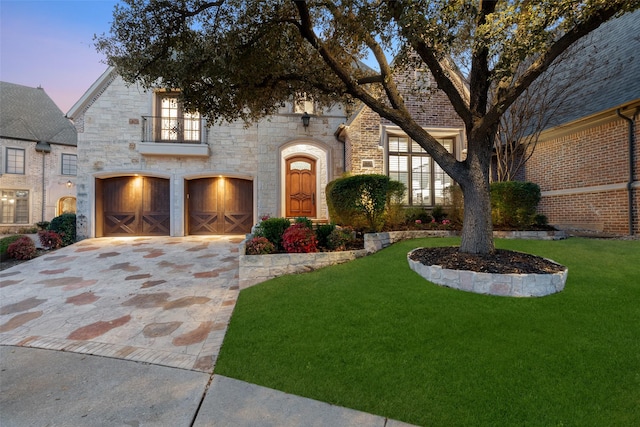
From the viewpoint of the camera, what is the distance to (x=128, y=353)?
297cm

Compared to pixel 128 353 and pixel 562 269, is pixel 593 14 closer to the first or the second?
pixel 562 269

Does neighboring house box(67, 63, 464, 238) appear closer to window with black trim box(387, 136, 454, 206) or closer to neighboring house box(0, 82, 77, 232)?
window with black trim box(387, 136, 454, 206)

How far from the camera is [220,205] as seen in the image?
11797mm

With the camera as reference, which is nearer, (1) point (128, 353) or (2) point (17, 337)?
(1) point (128, 353)

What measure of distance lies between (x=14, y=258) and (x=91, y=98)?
20.5ft

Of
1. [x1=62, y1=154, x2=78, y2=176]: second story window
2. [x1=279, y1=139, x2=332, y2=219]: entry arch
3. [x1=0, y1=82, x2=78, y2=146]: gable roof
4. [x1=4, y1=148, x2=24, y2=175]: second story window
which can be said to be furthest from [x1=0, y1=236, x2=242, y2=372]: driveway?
[x1=0, y1=82, x2=78, y2=146]: gable roof

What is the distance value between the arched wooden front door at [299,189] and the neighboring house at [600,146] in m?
8.22

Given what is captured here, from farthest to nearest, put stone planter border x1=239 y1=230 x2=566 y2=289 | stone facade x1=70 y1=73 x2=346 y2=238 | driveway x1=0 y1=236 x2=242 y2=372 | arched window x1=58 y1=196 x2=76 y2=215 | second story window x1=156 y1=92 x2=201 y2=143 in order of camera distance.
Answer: arched window x1=58 y1=196 x2=76 y2=215
second story window x1=156 y1=92 x2=201 y2=143
stone facade x1=70 y1=73 x2=346 y2=238
stone planter border x1=239 y1=230 x2=566 y2=289
driveway x1=0 y1=236 x2=242 y2=372

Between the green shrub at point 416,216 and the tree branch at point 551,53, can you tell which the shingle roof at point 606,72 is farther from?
the green shrub at point 416,216

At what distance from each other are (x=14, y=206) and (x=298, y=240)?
20123 millimetres

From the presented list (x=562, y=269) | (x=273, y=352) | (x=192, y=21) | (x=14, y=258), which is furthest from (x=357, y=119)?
(x=14, y=258)

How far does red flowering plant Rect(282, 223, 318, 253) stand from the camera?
18.2ft

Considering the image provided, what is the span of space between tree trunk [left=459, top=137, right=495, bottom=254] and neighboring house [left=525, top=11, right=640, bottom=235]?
19.2 feet

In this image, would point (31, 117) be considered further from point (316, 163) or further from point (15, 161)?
point (316, 163)
